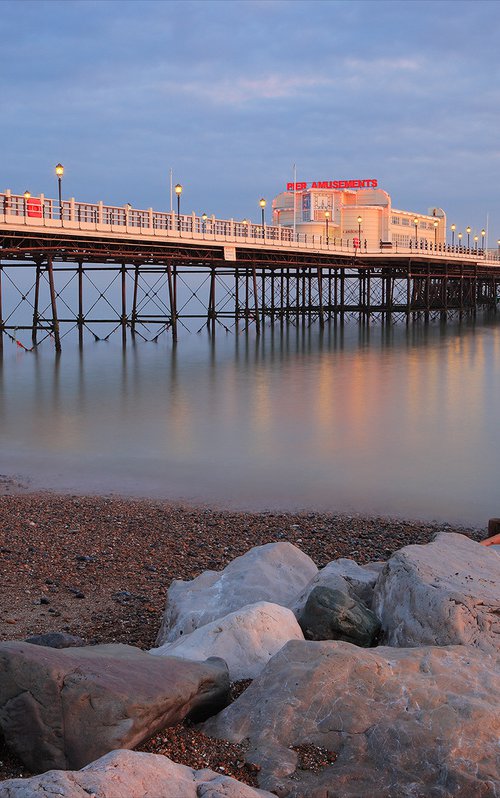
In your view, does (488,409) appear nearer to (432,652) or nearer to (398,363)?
(398,363)

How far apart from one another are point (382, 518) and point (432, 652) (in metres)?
5.59

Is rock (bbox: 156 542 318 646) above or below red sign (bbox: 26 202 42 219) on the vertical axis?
below

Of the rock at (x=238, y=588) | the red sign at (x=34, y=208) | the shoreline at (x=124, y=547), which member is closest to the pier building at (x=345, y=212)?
the red sign at (x=34, y=208)

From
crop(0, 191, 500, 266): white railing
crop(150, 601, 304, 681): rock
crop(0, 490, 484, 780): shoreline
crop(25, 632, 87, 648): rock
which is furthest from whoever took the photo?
crop(0, 191, 500, 266): white railing

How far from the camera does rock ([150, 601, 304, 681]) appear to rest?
4.80m

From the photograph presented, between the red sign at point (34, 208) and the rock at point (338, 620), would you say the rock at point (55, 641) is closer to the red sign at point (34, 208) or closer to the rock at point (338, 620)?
the rock at point (338, 620)

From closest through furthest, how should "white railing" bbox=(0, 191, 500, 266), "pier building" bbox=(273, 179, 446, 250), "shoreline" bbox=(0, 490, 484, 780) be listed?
1. "shoreline" bbox=(0, 490, 484, 780)
2. "white railing" bbox=(0, 191, 500, 266)
3. "pier building" bbox=(273, 179, 446, 250)

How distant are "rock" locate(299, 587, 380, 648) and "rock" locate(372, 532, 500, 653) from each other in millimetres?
110

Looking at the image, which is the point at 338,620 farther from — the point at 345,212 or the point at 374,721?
the point at 345,212

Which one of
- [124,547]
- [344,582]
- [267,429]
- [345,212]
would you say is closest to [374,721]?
[344,582]

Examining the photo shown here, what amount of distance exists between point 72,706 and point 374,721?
4.25ft

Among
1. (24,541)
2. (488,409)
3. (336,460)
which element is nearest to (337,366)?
(488,409)

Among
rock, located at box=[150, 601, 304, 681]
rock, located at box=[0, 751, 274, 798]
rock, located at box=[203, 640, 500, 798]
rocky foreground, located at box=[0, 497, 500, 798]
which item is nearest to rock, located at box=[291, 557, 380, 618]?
rocky foreground, located at box=[0, 497, 500, 798]

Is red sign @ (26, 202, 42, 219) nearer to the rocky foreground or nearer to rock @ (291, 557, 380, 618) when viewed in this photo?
the rocky foreground
